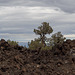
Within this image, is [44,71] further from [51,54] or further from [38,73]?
[51,54]

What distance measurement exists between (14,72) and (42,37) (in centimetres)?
4898

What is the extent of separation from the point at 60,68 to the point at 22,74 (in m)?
3.18

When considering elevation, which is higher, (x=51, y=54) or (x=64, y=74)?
(x=51, y=54)

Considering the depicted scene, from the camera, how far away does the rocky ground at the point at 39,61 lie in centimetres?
1259

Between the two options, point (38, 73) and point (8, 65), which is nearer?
point (38, 73)

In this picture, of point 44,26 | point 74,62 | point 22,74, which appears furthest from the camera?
point 44,26

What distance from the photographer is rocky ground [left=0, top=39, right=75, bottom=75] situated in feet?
41.3

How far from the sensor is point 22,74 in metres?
12.0

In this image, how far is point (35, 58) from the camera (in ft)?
50.2

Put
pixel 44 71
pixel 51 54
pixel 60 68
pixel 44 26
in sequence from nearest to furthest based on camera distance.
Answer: pixel 44 71, pixel 60 68, pixel 51 54, pixel 44 26

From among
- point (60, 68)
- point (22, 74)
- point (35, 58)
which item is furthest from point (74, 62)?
point (22, 74)

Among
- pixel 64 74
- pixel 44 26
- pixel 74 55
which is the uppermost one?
pixel 44 26

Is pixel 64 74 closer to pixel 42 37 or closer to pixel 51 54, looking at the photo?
pixel 51 54

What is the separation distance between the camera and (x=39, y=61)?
14508 mm
